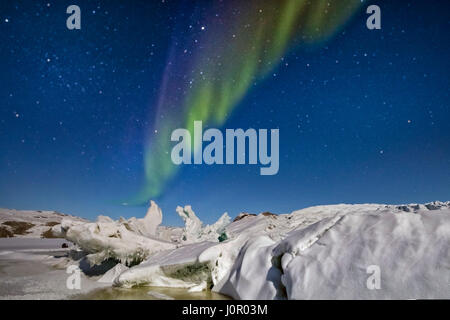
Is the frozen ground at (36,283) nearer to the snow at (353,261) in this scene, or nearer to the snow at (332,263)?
the snow at (332,263)

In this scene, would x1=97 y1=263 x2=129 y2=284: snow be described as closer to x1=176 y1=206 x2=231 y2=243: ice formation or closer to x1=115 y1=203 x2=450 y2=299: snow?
x1=115 y1=203 x2=450 y2=299: snow

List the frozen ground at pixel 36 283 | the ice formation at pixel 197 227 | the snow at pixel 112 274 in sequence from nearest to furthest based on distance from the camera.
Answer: the frozen ground at pixel 36 283 → the snow at pixel 112 274 → the ice formation at pixel 197 227

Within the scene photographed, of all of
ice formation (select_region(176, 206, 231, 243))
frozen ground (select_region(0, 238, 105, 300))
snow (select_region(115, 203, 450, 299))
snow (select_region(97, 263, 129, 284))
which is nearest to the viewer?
snow (select_region(115, 203, 450, 299))

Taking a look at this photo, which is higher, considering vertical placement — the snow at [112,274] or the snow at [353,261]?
the snow at [353,261]

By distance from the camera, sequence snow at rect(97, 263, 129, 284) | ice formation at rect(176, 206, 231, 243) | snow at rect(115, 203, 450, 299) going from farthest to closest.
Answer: ice formation at rect(176, 206, 231, 243)
snow at rect(97, 263, 129, 284)
snow at rect(115, 203, 450, 299)

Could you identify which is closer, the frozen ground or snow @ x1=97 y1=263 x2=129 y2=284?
the frozen ground

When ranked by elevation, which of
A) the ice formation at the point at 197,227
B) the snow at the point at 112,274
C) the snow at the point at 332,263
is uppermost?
the snow at the point at 332,263

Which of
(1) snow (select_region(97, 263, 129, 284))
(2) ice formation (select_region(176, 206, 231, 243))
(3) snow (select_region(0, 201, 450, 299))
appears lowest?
(1) snow (select_region(97, 263, 129, 284))

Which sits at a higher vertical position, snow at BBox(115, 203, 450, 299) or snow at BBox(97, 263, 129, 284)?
snow at BBox(115, 203, 450, 299)

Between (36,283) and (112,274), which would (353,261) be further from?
(36,283)

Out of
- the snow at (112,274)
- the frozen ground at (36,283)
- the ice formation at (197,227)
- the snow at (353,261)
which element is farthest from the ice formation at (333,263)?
the ice formation at (197,227)

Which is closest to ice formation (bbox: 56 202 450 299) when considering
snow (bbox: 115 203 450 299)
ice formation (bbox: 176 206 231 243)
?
snow (bbox: 115 203 450 299)

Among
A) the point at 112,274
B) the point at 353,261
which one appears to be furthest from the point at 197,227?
the point at 353,261
